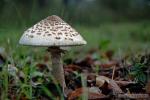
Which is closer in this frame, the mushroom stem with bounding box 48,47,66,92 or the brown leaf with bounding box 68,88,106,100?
the brown leaf with bounding box 68,88,106,100

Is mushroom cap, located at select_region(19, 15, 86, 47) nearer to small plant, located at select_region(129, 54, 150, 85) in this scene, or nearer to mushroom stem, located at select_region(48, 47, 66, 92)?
mushroom stem, located at select_region(48, 47, 66, 92)

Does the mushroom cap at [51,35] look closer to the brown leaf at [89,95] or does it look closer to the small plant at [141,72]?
the brown leaf at [89,95]

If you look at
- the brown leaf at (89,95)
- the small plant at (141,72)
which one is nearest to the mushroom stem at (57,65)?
the brown leaf at (89,95)

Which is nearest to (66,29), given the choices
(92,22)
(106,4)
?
(92,22)

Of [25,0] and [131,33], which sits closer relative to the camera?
[131,33]

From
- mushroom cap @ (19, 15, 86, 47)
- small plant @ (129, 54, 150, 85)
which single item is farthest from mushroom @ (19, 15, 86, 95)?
small plant @ (129, 54, 150, 85)

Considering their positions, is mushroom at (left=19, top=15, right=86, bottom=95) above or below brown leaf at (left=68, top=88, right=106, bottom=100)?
above

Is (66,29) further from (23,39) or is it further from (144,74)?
(144,74)

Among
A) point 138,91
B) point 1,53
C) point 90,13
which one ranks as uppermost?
point 90,13
